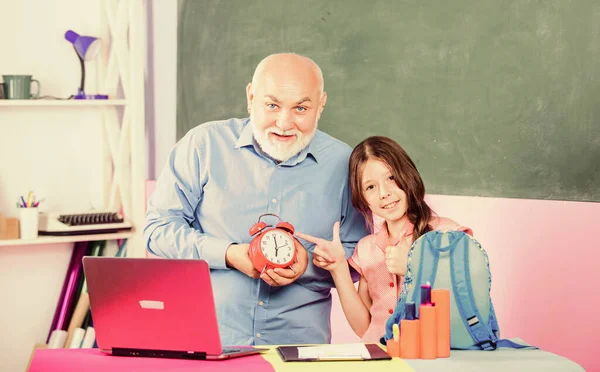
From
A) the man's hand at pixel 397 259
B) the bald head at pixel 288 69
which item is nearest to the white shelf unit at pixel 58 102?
the bald head at pixel 288 69

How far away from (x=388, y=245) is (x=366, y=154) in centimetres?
29

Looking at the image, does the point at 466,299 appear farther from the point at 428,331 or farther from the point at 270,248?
the point at 270,248

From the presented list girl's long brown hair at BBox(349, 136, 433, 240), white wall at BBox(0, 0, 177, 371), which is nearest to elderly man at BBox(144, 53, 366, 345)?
girl's long brown hair at BBox(349, 136, 433, 240)

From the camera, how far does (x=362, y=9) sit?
3342mm

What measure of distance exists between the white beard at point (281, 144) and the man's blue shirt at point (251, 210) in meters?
0.06

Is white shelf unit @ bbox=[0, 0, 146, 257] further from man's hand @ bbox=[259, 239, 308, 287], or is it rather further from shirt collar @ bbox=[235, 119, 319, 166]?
man's hand @ bbox=[259, 239, 308, 287]

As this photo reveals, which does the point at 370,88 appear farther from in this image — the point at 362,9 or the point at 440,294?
the point at 440,294

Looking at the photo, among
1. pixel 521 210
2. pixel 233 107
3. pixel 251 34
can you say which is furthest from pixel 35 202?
→ pixel 521 210

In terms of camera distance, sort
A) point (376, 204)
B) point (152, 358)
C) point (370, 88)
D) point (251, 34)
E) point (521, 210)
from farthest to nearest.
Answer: point (251, 34)
point (370, 88)
point (521, 210)
point (376, 204)
point (152, 358)

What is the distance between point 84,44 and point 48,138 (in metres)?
0.53

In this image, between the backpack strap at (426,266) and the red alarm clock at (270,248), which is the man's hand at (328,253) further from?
the backpack strap at (426,266)

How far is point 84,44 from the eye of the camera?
420 cm

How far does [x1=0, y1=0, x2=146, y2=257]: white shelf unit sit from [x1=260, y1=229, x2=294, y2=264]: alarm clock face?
1.87 meters

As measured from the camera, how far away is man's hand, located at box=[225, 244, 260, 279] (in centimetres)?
256
